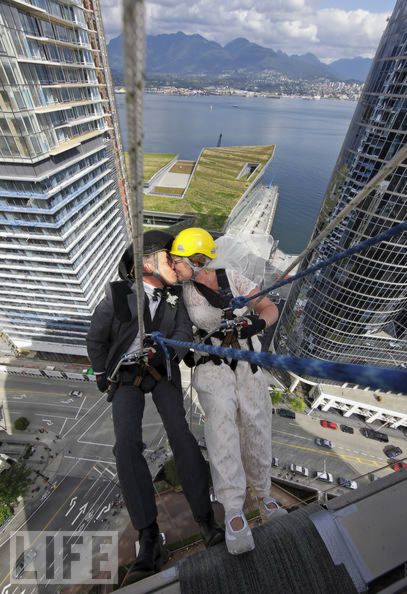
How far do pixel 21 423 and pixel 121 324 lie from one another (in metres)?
22.7

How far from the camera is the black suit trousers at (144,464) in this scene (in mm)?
4008

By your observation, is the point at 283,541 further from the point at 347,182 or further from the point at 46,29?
the point at 46,29

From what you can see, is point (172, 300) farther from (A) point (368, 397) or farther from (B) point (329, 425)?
(B) point (329, 425)

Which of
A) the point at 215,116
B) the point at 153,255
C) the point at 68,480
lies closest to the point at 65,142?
the point at 153,255

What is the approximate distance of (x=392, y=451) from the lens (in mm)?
21406

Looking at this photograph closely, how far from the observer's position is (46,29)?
12.8m

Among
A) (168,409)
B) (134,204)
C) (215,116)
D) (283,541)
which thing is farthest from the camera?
(215,116)

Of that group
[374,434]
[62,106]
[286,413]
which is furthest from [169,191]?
[374,434]

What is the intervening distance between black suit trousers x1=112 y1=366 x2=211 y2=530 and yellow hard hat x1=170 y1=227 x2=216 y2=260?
261cm

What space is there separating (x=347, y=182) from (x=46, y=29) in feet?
54.0

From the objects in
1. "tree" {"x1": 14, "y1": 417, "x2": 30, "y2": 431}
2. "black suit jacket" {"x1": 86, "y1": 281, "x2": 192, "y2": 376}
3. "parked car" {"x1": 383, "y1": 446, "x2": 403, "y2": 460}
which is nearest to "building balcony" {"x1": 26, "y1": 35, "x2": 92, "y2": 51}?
"black suit jacket" {"x1": 86, "y1": 281, "x2": 192, "y2": 376}

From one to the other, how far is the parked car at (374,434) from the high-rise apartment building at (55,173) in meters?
24.4

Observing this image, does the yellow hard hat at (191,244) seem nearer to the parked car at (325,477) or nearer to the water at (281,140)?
the parked car at (325,477)

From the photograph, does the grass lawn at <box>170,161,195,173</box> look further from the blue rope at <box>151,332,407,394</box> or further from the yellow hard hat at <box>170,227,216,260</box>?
the blue rope at <box>151,332,407,394</box>
